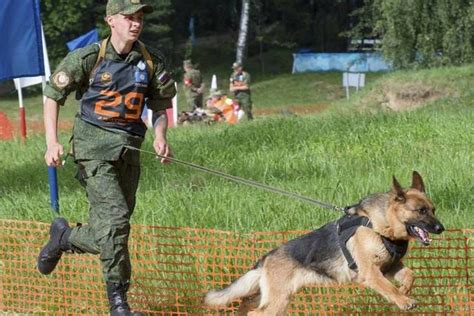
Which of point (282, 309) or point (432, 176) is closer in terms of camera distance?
point (282, 309)

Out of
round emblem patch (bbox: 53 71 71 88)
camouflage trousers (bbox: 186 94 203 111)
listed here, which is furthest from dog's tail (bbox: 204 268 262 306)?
camouflage trousers (bbox: 186 94 203 111)

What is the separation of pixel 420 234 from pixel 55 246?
257 centimetres

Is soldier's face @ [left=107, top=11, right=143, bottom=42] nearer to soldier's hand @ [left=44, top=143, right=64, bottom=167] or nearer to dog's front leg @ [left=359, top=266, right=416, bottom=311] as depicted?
soldier's hand @ [left=44, top=143, right=64, bottom=167]

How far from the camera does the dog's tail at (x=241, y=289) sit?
5.93 meters

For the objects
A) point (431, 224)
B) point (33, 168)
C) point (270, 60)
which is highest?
point (431, 224)

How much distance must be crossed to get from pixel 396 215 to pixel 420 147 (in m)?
7.21

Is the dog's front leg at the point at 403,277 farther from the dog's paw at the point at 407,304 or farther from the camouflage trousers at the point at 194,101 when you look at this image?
the camouflage trousers at the point at 194,101

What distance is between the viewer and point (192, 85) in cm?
2445

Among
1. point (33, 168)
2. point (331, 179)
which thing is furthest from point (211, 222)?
point (33, 168)

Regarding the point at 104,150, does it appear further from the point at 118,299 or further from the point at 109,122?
the point at 118,299

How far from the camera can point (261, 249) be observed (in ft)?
23.4

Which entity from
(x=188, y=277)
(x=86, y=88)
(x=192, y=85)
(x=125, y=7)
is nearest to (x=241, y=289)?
(x=188, y=277)

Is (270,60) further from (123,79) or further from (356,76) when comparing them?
(123,79)

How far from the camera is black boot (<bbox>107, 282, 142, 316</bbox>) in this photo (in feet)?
19.9
